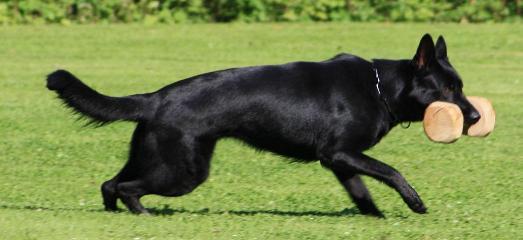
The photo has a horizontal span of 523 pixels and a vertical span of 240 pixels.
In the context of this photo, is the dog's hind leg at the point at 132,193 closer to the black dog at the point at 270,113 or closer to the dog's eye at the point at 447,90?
the black dog at the point at 270,113

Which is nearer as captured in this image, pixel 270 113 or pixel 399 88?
pixel 270 113

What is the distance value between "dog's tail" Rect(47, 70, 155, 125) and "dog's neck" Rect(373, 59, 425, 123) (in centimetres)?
164

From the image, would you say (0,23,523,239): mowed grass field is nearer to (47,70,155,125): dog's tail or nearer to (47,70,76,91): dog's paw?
(47,70,155,125): dog's tail

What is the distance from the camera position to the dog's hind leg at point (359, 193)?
841 cm

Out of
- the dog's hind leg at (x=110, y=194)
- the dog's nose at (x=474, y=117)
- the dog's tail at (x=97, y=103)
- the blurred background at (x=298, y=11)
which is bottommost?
the blurred background at (x=298, y=11)

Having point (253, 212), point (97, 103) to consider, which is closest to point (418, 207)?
point (253, 212)

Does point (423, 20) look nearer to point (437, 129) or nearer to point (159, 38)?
point (159, 38)

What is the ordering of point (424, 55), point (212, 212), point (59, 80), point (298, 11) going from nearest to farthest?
point (59, 80) < point (424, 55) < point (212, 212) < point (298, 11)

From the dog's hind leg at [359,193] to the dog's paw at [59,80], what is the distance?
1995 mm

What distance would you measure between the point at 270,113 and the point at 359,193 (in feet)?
3.10

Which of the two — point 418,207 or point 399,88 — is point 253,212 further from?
point 399,88

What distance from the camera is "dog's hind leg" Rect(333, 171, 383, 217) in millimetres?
8406

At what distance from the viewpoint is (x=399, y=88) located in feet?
27.1

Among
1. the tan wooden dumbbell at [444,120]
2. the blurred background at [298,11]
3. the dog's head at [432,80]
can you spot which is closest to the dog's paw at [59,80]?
the dog's head at [432,80]
